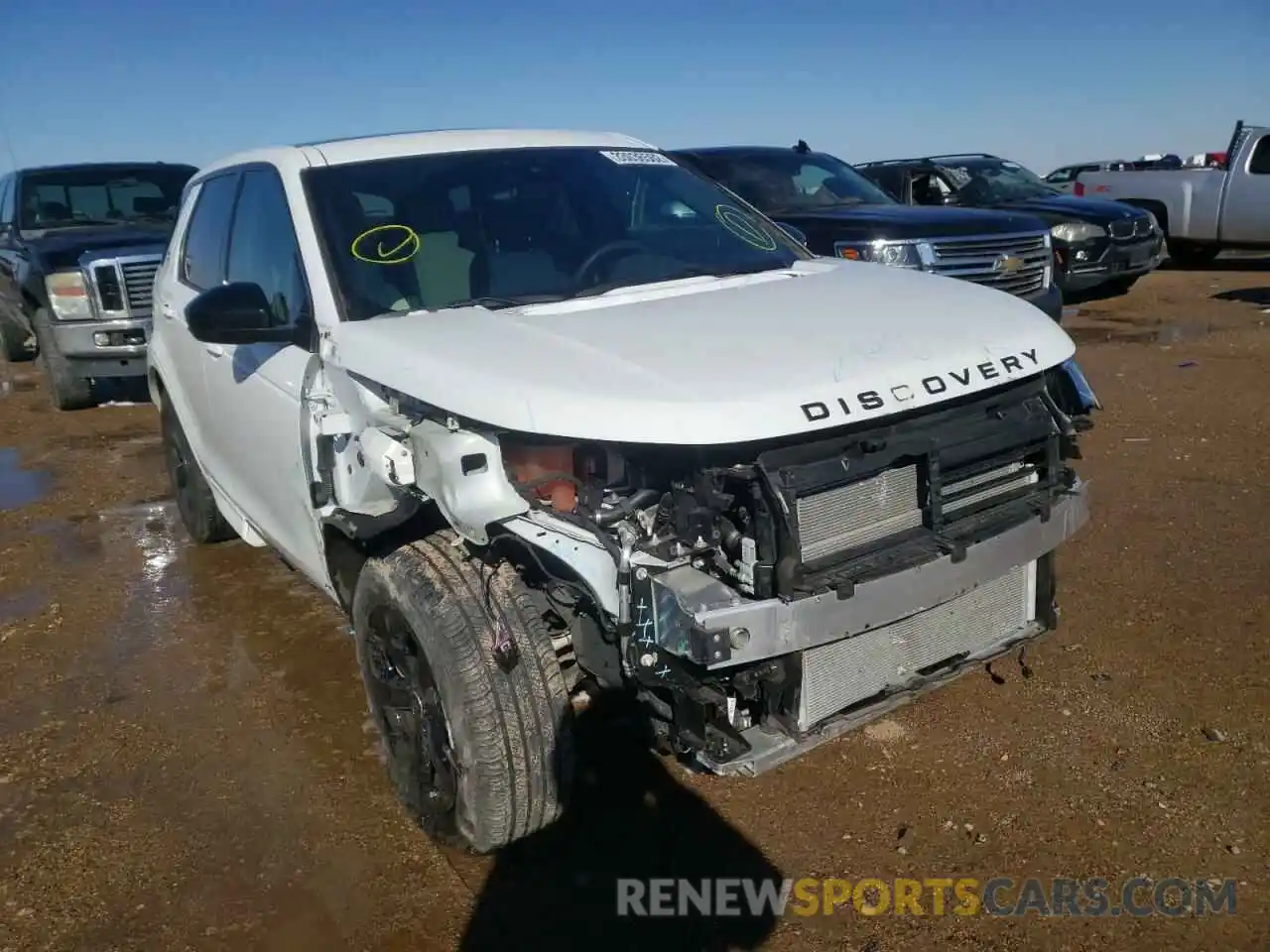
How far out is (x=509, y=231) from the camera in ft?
11.2

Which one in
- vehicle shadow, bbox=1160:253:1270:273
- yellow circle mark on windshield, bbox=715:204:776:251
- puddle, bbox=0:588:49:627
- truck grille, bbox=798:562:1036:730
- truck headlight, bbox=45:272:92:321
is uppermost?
yellow circle mark on windshield, bbox=715:204:776:251

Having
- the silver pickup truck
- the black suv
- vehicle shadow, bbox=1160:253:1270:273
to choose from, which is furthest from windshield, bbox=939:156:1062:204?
vehicle shadow, bbox=1160:253:1270:273

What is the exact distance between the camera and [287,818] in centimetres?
314

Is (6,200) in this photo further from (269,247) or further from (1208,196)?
(1208,196)

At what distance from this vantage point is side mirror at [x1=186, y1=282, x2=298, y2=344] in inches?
121

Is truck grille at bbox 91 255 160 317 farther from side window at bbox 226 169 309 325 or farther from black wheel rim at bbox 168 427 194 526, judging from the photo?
side window at bbox 226 169 309 325

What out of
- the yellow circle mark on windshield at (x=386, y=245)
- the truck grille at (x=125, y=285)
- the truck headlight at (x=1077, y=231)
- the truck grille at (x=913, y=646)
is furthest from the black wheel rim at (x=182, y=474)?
the truck headlight at (x=1077, y=231)

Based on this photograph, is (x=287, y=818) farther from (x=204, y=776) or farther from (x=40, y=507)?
(x=40, y=507)

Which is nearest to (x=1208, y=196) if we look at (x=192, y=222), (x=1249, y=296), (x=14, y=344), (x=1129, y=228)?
(x=1249, y=296)

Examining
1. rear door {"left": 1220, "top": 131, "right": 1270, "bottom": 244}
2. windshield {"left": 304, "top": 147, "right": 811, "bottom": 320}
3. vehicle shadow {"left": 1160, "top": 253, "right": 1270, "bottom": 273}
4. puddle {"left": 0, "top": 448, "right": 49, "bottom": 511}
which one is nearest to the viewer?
windshield {"left": 304, "top": 147, "right": 811, "bottom": 320}

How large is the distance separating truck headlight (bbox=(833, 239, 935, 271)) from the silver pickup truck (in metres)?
8.58

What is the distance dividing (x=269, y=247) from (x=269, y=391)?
0.54 m

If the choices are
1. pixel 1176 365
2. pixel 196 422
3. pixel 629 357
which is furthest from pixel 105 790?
pixel 1176 365

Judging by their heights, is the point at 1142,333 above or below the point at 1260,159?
below
